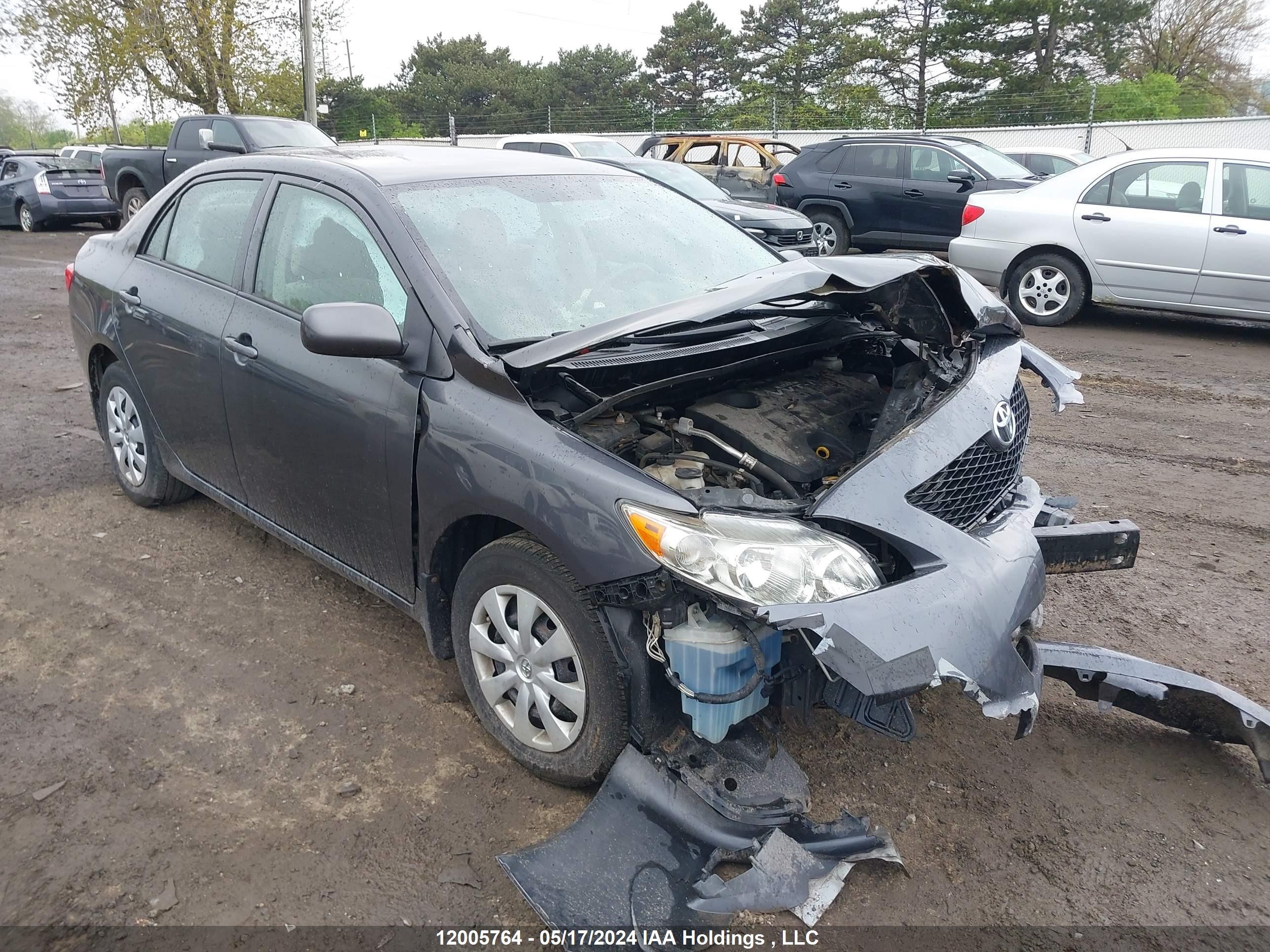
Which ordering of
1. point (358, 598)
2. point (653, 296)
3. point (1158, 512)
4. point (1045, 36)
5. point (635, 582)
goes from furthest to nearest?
point (1045, 36)
point (1158, 512)
point (358, 598)
point (653, 296)
point (635, 582)

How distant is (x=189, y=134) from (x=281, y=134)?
1.85 metres

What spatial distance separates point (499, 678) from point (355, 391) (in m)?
1.06

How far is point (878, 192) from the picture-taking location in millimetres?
12969

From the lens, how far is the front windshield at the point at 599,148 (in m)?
16.2

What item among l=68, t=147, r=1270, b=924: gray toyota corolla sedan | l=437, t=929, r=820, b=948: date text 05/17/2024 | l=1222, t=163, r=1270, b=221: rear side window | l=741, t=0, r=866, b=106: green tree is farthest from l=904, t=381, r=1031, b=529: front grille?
l=741, t=0, r=866, b=106: green tree

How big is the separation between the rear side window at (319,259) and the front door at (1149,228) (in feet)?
25.5

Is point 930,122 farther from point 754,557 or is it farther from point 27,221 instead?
point 754,557

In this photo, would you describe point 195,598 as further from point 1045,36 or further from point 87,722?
point 1045,36

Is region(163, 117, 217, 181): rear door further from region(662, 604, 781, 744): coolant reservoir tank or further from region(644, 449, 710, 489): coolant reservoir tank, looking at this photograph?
region(662, 604, 781, 744): coolant reservoir tank

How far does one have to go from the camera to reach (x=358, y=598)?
3.98 m

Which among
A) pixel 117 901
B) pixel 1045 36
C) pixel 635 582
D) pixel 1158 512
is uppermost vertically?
pixel 1045 36

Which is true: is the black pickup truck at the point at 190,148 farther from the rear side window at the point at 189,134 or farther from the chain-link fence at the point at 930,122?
the chain-link fence at the point at 930,122

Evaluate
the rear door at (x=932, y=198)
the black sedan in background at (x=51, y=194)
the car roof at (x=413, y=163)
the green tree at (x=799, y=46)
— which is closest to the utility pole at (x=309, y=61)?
the black sedan in background at (x=51, y=194)

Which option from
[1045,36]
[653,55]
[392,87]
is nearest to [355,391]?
[1045,36]
